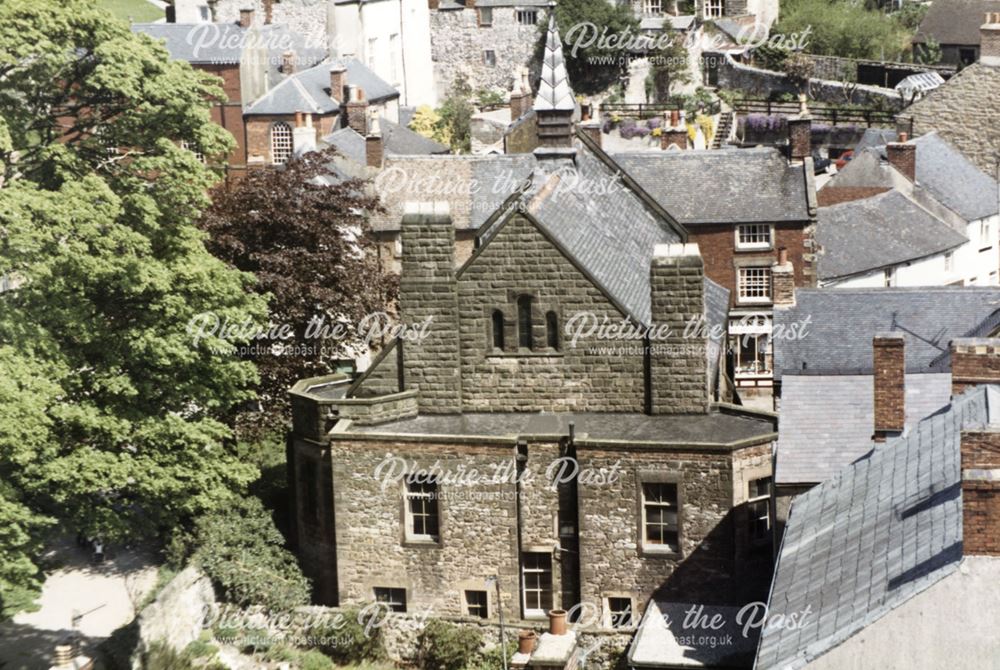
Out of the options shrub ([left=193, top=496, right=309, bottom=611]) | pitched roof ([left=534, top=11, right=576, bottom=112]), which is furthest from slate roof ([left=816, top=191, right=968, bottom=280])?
shrub ([left=193, top=496, right=309, bottom=611])

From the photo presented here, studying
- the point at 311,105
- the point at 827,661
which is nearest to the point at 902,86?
the point at 311,105

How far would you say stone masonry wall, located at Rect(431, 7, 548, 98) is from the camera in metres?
107

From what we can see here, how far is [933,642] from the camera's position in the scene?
1964 centimetres

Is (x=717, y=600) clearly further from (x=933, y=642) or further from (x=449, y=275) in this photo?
(x=933, y=642)

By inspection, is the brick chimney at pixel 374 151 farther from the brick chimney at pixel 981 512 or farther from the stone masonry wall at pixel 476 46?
the stone masonry wall at pixel 476 46

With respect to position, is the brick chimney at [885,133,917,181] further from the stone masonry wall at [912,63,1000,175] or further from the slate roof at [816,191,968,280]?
the stone masonry wall at [912,63,1000,175]

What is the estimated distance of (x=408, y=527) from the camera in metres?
33.4

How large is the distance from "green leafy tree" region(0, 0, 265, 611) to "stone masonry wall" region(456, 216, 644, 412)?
14.8ft

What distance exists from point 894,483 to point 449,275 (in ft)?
39.8

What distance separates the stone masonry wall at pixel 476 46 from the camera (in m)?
107

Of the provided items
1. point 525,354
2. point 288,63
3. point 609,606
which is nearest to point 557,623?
point 609,606

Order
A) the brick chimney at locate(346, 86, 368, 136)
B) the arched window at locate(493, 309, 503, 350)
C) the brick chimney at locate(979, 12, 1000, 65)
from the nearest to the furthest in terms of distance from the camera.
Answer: the arched window at locate(493, 309, 503, 350), the brick chimney at locate(346, 86, 368, 136), the brick chimney at locate(979, 12, 1000, 65)

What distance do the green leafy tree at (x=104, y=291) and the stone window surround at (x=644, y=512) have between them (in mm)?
7845

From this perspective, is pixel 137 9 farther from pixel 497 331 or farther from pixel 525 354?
pixel 525 354
